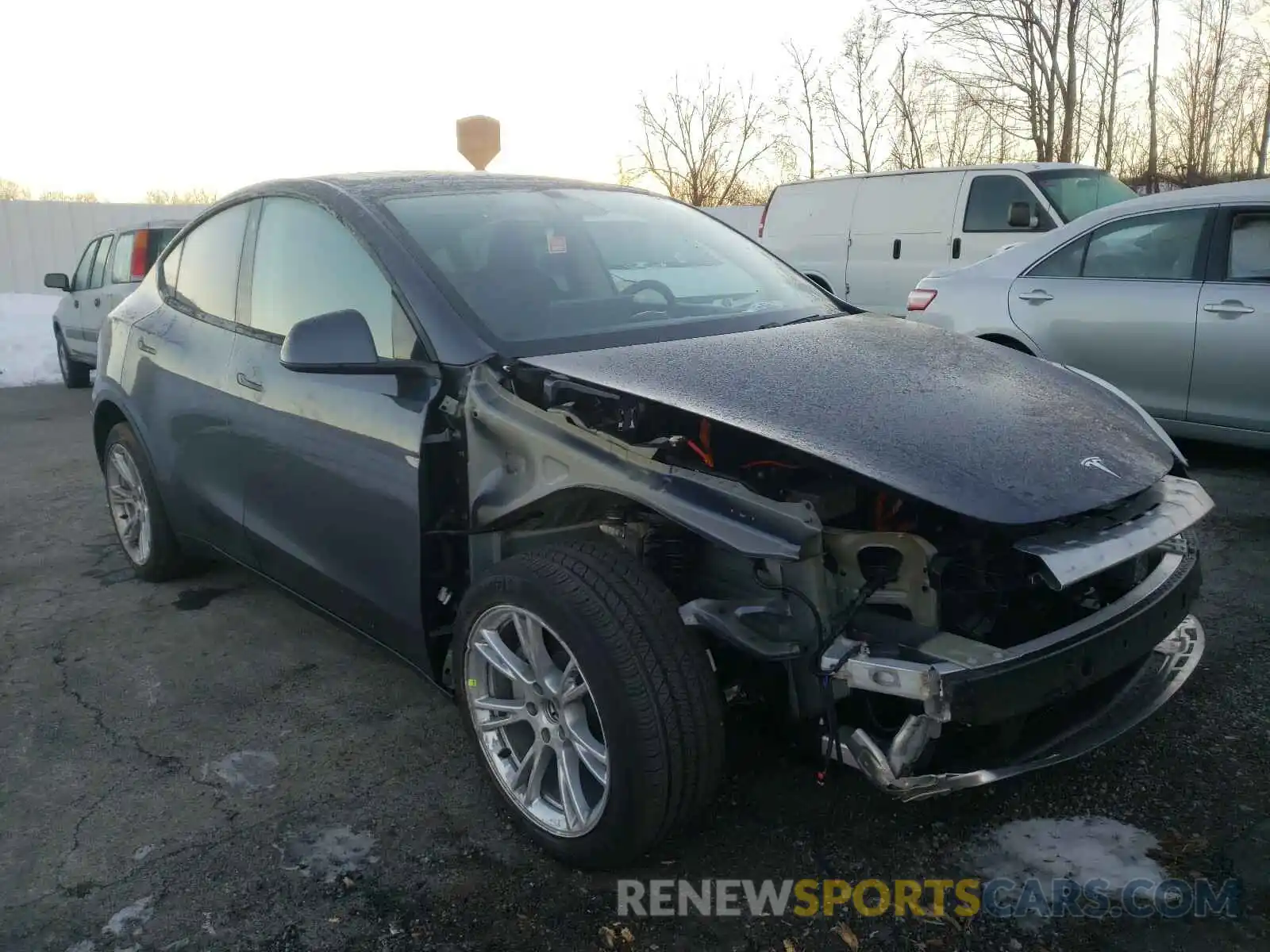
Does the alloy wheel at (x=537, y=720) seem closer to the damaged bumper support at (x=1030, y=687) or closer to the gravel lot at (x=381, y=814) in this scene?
the gravel lot at (x=381, y=814)

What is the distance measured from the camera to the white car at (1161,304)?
5.30 metres

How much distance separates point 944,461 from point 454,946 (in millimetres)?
1463

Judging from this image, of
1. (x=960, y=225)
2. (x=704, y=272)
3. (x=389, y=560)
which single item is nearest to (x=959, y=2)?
(x=960, y=225)

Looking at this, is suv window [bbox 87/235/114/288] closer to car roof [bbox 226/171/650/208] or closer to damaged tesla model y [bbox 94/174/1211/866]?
car roof [bbox 226/171/650/208]

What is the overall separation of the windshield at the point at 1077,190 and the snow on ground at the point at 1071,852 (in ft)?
25.9

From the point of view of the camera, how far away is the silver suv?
9.73 meters

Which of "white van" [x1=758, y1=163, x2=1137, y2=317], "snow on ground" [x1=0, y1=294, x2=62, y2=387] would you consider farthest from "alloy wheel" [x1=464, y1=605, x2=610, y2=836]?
"snow on ground" [x1=0, y1=294, x2=62, y2=387]

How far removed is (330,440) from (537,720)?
108 cm

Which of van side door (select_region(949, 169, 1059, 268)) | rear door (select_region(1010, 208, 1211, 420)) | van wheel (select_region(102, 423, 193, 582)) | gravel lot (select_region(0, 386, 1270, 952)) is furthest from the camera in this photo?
van side door (select_region(949, 169, 1059, 268))

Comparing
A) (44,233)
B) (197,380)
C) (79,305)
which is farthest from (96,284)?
(44,233)

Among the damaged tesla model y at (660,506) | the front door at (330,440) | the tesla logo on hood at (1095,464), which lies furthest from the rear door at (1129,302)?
the front door at (330,440)

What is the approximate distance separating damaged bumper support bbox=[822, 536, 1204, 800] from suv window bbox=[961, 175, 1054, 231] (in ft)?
25.0

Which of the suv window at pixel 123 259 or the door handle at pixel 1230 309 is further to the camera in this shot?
the suv window at pixel 123 259

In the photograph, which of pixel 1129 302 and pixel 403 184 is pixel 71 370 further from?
pixel 1129 302
